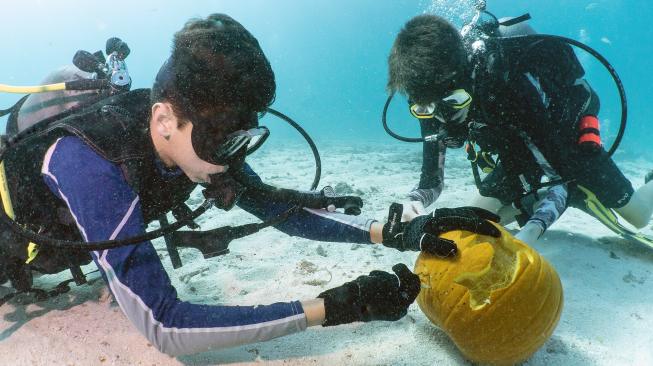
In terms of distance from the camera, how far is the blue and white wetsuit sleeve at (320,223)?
281cm

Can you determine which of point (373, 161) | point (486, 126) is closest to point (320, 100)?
point (373, 161)

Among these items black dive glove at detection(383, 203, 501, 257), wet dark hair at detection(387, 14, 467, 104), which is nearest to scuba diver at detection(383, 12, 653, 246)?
wet dark hair at detection(387, 14, 467, 104)

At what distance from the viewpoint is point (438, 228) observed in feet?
7.45

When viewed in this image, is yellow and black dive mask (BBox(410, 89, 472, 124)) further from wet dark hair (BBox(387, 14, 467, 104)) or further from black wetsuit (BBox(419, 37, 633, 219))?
black wetsuit (BBox(419, 37, 633, 219))

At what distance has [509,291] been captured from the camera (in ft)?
6.00

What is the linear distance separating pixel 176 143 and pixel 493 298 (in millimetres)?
1882

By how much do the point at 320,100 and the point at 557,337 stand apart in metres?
126

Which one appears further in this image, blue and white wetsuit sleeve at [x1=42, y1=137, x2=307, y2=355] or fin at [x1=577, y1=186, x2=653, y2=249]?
fin at [x1=577, y1=186, x2=653, y2=249]

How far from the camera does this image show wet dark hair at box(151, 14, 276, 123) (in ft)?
5.64

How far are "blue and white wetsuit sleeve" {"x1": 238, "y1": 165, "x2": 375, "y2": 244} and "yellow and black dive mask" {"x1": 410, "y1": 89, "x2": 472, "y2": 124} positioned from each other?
51.5 inches

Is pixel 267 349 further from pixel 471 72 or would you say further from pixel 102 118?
pixel 471 72

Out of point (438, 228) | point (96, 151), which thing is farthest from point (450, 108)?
point (96, 151)

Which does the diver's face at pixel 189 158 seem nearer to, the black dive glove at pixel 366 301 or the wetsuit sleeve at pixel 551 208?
the black dive glove at pixel 366 301

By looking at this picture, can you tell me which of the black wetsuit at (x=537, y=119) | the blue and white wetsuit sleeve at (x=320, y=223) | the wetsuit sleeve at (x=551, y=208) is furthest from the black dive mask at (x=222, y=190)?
the wetsuit sleeve at (x=551, y=208)
